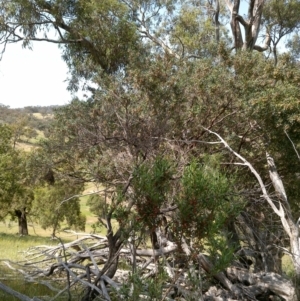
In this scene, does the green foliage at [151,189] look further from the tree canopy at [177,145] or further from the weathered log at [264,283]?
the weathered log at [264,283]

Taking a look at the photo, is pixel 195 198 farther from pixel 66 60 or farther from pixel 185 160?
pixel 66 60

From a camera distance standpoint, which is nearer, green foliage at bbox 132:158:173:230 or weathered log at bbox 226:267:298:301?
green foliage at bbox 132:158:173:230

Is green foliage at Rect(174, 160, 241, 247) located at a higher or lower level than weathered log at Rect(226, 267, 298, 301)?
higher

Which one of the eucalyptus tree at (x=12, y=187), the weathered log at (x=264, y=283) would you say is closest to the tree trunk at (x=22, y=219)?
the eucalyptus tree at (x=12, y=187)

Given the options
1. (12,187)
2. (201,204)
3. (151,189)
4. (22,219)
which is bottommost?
(201,204)

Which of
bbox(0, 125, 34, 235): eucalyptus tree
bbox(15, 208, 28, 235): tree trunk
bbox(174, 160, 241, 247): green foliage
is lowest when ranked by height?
bbox(174, 160, 241, 247): green foliage

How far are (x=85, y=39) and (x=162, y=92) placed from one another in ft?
11.8

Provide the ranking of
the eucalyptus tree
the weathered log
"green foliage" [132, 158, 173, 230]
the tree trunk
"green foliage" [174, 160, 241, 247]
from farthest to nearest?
the tree trunk
the eucalyptus tree
the weathered log
"green foliage" [132, 158, 173, 230]
"green foliage" [174, 160, 241, 247]

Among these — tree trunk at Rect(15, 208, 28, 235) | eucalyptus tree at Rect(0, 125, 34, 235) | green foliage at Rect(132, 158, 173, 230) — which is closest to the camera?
green foliage at Rect(132, 158, 173, 230)

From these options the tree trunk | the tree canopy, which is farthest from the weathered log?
the tree trunk

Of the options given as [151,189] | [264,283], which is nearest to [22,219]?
[264,283]

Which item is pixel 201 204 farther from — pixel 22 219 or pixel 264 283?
pixel 22 219

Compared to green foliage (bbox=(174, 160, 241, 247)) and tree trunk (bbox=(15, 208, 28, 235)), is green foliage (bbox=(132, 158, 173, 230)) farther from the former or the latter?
tree trunk (bbox=(15, 208, 28, 235))

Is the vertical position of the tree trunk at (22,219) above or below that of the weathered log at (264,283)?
above
